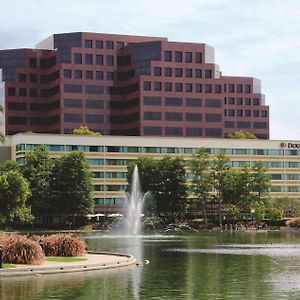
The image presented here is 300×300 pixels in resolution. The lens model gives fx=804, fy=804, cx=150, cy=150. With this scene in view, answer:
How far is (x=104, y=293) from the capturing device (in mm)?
36219

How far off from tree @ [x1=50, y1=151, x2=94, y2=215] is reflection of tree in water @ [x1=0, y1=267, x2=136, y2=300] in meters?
105

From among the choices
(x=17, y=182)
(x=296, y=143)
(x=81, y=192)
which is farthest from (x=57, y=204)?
(x=296, y=143)

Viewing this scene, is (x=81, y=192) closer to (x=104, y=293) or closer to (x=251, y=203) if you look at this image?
(x=251, y=203)

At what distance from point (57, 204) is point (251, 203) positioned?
125ft

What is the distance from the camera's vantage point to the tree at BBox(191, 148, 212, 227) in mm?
156875

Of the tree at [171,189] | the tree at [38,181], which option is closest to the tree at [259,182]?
the tree at [171,189]

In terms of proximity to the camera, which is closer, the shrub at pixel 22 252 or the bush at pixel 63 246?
the shrub at pixel 22 252

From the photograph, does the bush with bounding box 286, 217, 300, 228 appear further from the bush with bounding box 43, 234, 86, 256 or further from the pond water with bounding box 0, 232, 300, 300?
the bush with bounding box 43, 234, 86, 256

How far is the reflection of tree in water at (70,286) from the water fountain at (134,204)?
9744 centimetres

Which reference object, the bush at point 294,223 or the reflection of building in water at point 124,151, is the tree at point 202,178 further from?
the reflection of building in water at point 124,151

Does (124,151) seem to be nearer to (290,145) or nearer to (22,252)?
(290,145)

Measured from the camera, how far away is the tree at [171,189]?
156 m

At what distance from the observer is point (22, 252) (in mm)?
49000

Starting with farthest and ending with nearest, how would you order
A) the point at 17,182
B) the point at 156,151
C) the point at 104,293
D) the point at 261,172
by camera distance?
the point at 156,151 < the point at 261,172 < the point at 17,182 < the point at 104,293
